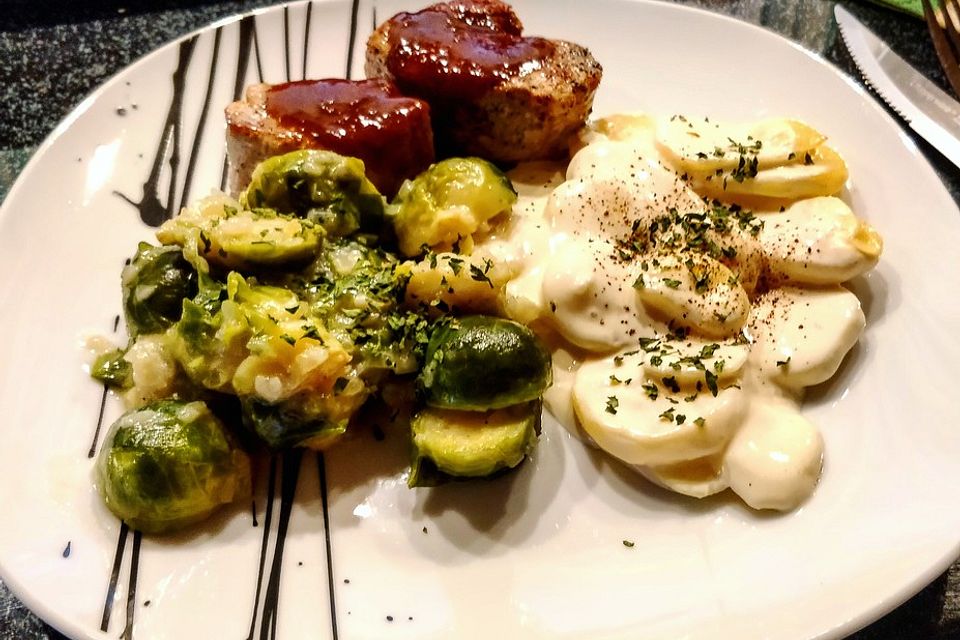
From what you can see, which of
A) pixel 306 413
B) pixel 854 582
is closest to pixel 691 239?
pixel 854 582

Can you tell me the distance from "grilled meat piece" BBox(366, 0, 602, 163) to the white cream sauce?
27 centimetres

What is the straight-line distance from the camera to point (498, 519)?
2570 millimetres

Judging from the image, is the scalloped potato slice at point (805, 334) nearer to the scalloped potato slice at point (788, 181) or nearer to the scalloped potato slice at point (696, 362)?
the scalloped potato slice at point (696, 362)

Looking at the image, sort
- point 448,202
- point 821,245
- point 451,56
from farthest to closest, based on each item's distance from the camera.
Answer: point 451,56, point 448,202, point 821,245

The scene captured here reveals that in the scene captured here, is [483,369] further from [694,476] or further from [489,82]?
[489,82]

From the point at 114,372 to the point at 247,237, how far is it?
0.68m

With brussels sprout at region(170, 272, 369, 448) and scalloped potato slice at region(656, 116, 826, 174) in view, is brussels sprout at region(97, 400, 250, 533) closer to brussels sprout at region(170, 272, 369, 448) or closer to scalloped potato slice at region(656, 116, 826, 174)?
brussels sprout at region(170, 272, 369, 448)

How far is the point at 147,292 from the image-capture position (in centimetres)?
271

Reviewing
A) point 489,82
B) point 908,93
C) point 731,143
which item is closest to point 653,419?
point 731,143

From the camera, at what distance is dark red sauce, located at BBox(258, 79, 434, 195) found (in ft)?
10.1

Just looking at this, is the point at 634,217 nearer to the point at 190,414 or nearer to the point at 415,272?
the point at 415,272

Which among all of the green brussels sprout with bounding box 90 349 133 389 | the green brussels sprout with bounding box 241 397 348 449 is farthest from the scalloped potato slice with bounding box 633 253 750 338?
the green brussels sprout with bounding box 90 349 133 389

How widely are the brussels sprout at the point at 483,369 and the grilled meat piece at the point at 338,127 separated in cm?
89

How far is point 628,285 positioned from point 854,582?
3.82ft
